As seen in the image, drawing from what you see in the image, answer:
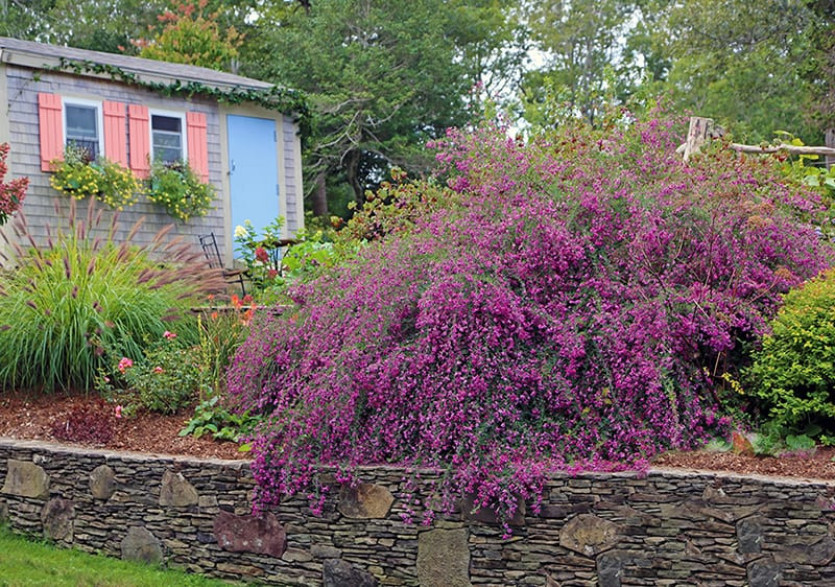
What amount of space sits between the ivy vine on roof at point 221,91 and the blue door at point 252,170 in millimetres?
319

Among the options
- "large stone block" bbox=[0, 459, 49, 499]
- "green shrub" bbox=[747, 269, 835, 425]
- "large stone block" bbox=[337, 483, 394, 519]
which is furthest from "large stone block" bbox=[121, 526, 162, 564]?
"green shrub" bbox=[747, 269, 835, 425]

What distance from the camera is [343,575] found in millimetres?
4750

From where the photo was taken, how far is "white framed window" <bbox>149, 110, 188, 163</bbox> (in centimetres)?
1264

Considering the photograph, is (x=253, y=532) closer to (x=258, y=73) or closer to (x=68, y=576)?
(x=68, y=576)

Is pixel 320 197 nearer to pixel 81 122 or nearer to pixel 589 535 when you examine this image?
pixel 81 122

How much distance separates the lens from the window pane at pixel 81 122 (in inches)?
465

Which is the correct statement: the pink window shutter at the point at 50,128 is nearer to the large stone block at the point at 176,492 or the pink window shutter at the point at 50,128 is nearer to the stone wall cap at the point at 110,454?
the stone wall cap at the point at 110,454

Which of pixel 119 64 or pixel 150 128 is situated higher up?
pixel 119 64

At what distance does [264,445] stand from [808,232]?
345cm

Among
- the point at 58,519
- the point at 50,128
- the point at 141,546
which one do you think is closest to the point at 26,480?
the point at 58,519

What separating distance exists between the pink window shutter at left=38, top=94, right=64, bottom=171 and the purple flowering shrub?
698 centimetres

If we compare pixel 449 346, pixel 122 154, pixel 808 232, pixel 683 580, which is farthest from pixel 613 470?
pixel 122 154

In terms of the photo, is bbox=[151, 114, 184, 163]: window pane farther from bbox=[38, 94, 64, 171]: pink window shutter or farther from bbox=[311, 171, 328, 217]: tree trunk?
bbox=[311, 171, 328, 217]: tree trunk

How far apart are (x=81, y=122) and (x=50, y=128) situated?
519 millimetres
